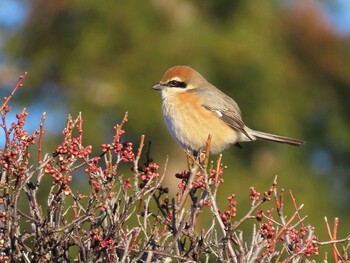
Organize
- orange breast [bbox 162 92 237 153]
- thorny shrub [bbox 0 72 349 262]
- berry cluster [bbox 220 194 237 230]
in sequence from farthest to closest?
orange breast [bbox 162 92 237 153] → berry cluster [bbox 220 194 237 230] → thorny shrub [bbox 0 72 349 262]

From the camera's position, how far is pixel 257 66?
614 inches

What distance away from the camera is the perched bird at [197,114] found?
6.42 m

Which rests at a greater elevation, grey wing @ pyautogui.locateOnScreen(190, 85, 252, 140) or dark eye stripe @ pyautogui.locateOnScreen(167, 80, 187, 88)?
dark eye stripe @ pyautogui.locateOnScreen(167, 80, 187, 88)

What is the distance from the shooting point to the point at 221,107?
681 cm

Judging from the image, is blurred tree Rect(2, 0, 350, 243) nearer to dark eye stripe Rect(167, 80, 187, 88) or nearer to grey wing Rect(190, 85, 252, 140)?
grey wing Rect(190, 85, 252, 140)

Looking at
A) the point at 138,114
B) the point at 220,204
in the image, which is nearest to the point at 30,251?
the point at 220,204

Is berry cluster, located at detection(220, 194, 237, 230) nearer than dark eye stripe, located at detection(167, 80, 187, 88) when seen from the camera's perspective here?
Yes

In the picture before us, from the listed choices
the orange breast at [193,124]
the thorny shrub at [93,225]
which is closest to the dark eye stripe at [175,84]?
the orange breast at [193,124]

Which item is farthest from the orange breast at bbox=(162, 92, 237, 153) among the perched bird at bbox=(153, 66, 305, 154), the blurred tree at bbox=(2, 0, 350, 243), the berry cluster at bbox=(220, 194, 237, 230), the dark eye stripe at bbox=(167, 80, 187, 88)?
the blurred tree at bbox=(2, 0, 350, 243)

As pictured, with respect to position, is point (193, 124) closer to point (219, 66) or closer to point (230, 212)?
point (230, 212)

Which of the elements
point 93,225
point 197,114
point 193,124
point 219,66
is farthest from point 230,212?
point 219,66

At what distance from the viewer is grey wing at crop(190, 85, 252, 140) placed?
673 cm

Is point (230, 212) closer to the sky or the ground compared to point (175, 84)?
closer to the ground

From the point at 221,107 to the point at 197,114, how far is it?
0.31 meters
